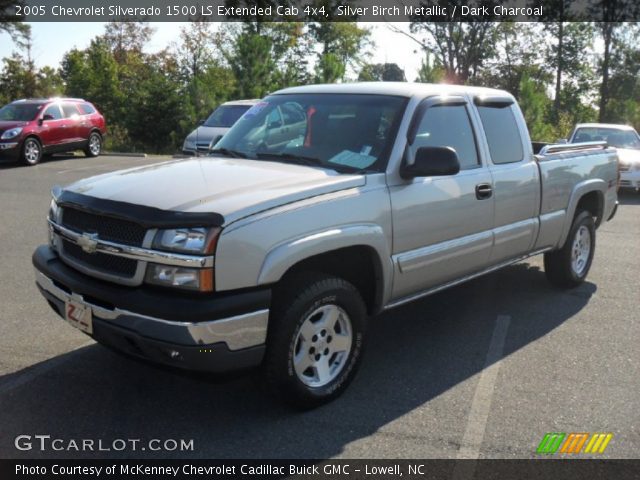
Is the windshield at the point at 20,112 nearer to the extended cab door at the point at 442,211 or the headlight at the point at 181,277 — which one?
the extended cab door at the point at 442,211

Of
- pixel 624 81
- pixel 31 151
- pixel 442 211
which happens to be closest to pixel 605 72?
pixel 624 81

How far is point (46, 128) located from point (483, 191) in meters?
14.9

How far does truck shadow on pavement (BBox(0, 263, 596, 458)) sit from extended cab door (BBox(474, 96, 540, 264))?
0.76m

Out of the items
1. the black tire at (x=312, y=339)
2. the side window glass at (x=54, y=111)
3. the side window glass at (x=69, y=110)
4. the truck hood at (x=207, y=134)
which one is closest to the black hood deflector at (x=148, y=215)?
the black tire at (x=312, y=339)

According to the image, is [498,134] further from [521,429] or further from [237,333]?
[237,333]

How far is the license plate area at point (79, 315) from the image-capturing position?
348 centimetres

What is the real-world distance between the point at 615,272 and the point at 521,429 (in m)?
4.15

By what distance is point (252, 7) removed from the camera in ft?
101

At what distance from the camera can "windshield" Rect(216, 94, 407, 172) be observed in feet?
13.9

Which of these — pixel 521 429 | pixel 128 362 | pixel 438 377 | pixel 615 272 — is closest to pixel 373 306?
pixel 438 377

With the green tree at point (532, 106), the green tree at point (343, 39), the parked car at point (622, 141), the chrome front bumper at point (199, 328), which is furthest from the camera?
the green tree at point (343, 39)

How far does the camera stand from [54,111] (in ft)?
57.1

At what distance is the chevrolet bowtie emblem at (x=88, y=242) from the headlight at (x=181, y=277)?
43 centimetres

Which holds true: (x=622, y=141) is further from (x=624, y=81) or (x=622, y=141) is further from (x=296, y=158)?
(x=624, y=81)
